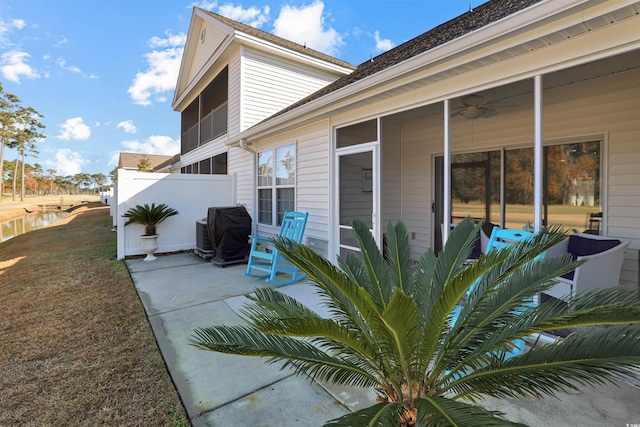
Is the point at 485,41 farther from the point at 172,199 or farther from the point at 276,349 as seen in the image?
the point at 172,199

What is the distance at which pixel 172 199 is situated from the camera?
23.5 feet

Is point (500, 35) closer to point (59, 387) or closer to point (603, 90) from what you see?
point (603, 90)

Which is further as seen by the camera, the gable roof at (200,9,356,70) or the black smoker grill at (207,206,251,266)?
the gable roof at (200,9,356,70)

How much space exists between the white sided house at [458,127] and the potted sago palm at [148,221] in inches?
83.0

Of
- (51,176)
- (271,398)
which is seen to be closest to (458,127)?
(271,398)

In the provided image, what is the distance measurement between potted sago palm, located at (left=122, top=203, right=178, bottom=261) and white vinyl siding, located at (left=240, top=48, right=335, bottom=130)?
2916 mm

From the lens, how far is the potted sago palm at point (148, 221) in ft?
21.1

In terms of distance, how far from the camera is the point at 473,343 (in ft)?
4.88

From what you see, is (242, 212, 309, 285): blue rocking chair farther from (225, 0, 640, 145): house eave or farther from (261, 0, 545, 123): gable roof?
(261, 0, 545, 123): gable roof

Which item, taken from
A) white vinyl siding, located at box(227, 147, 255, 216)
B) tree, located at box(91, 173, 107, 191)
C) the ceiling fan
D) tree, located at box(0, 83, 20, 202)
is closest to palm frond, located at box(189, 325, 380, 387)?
A: the ceiling fan

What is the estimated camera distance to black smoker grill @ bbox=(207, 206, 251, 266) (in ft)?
A: 19.5

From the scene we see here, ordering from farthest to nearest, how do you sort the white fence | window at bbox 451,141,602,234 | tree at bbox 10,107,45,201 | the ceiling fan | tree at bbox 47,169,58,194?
tree at bbox 47,169,58,194 < tree at bbox 10,107,45,201 < the white fence < window at bbox 451,141,602,234 < the ceiling fan

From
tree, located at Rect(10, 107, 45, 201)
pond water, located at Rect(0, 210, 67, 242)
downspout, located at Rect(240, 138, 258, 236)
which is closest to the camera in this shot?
downspout, located at Rect(240, 138, 258, 236)

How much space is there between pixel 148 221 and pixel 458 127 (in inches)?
257
